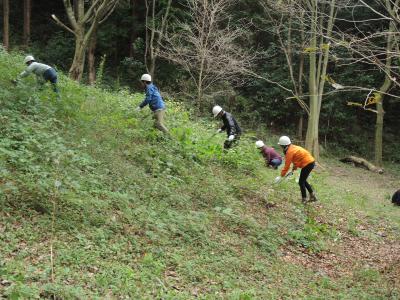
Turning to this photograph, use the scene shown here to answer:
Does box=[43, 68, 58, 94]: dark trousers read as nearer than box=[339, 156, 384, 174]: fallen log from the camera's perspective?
Yes

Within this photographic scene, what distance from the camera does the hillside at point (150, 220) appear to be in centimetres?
542

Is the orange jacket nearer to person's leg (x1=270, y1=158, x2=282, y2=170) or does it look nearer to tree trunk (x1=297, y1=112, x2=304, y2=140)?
person's leg (x1=270, y1=158, x2=282, y2=170)

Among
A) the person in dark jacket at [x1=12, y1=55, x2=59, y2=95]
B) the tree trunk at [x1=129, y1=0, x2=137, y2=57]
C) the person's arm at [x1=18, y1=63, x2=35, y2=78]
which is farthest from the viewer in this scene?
the tree trunk at [x1=129, y1=0, x2=137, y2=57]

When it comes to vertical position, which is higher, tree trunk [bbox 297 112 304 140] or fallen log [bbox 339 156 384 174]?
tree trunk [bbox 297 112 304 140]

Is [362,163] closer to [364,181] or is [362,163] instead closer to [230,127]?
[364,181]

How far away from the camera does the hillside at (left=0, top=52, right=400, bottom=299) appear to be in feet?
17.8

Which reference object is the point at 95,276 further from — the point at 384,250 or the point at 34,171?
the point at 384,250

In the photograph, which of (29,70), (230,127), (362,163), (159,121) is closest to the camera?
(29,70)

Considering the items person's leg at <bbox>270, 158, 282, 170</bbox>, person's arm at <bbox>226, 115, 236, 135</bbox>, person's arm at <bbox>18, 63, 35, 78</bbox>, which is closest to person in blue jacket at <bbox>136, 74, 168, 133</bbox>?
person's arm at <bbox>226, 115, 236, 135</bbox>

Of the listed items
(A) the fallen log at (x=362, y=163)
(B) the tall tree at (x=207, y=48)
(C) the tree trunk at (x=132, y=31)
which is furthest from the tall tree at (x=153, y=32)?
(A) the fallen log at (x=362, y=163)

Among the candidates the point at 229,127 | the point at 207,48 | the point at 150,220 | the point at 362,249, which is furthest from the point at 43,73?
the point at 207,48

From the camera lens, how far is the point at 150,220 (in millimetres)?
7145

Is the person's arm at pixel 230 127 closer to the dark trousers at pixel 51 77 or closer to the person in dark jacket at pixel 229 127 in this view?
the person in dark jacket at pixel 229 127

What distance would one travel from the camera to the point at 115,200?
727 cm
